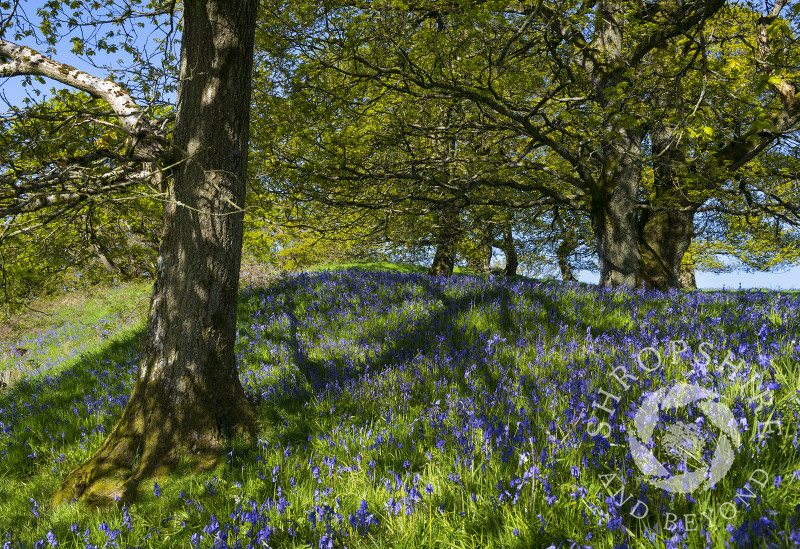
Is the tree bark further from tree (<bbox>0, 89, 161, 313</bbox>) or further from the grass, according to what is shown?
the grass

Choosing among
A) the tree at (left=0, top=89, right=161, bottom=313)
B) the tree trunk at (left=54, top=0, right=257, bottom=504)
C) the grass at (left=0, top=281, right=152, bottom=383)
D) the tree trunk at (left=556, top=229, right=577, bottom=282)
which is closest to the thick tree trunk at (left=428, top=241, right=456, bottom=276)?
the tree trunk at (left=556, top=229, right=577, bottom=282)

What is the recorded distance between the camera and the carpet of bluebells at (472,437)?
203cm

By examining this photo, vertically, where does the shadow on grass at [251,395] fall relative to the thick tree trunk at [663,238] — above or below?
below

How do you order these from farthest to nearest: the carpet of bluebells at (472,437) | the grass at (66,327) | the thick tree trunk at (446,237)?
the thick tree trunk at (446,237) < the grass at (66,327) < the carpet of bluebells at (472,437)

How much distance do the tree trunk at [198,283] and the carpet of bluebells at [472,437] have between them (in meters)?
0.37

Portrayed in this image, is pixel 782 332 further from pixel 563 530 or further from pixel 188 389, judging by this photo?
pixel 188 389

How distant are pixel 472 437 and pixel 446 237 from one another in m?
Result: 10.4

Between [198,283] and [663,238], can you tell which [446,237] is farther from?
[198,283]

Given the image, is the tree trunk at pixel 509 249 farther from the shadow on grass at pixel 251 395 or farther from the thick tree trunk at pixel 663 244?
the shadow on grass at pixel 251 395

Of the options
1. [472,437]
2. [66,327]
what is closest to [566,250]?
[472,437]

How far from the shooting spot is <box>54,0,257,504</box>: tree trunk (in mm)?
3639

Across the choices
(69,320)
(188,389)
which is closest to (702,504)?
(188,389)

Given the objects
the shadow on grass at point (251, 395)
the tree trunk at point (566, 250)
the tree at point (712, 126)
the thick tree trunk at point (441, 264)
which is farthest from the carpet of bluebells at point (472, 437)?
the thick tree trunk at point (441, 264)

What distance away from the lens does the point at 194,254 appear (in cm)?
372
